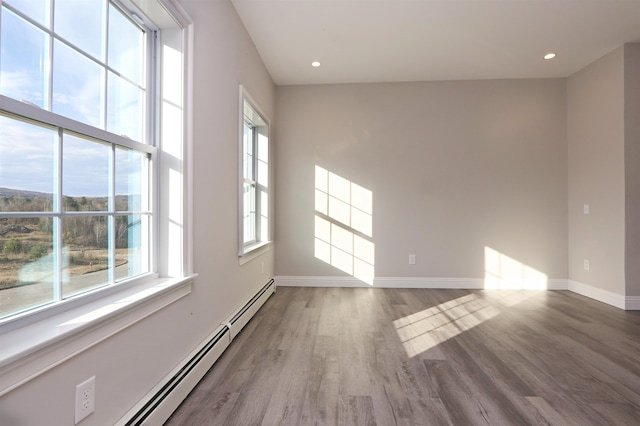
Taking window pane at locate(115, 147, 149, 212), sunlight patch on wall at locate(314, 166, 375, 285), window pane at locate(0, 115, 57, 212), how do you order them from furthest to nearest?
sunlight patch on wall at locate(314, 166, 375, 285) → window pane at locate(115, 147, 149, 212) → window pane at locate(0, 115, 57, 212)

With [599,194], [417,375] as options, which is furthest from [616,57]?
[417,375]

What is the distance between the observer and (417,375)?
2.04 m

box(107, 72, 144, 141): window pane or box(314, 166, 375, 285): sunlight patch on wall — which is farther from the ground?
box(107, 72, 144, 141): window pane

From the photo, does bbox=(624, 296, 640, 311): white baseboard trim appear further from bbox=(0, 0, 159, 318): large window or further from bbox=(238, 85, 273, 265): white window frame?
bbox=(0, 0, 159, 318): large window

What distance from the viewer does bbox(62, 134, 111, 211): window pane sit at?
47.5 inches

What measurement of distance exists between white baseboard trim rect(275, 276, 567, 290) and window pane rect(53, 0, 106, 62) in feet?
11.5

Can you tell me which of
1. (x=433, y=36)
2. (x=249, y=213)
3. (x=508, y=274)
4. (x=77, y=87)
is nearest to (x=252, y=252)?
(x=249, y=213)

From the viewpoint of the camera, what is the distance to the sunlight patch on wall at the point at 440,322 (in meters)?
2.56

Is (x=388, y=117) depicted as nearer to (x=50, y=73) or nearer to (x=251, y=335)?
(x=251, y=335)

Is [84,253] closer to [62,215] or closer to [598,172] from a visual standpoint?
[62,215]

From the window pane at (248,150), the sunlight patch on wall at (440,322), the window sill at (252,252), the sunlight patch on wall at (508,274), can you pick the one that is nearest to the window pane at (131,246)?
the window sill at (252,252)

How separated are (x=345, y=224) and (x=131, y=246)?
121 inches

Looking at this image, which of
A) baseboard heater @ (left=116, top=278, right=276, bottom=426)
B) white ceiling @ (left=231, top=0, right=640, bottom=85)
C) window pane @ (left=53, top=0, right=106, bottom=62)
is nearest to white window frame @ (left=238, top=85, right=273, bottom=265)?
white ceiling @ (left=231, top=0, right=640, bottom=85)

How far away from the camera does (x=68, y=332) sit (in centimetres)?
102
